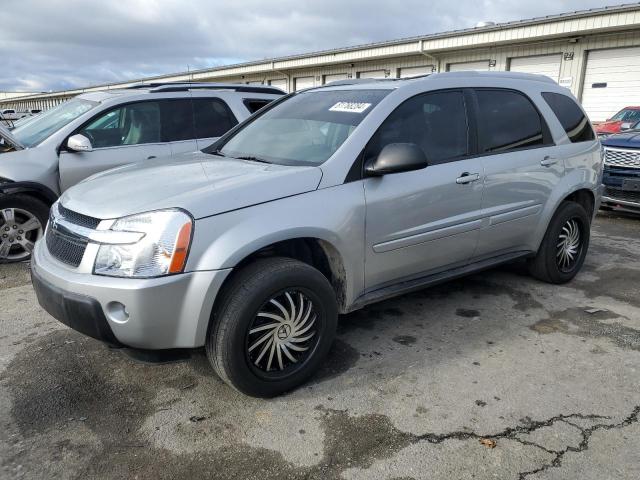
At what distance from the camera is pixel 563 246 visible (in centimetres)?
479

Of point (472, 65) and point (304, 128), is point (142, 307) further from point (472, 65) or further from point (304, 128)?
point (472, 65)

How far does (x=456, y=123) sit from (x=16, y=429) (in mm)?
3307

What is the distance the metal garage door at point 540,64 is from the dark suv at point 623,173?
34.7 feet

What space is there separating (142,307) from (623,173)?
726 centimetres

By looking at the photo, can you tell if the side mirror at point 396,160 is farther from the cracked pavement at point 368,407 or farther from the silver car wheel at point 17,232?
the silver car wheel at point 17,232

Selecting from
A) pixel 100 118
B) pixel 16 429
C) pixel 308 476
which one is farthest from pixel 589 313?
pixel 100 118

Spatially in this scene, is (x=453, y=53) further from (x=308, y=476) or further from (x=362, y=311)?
(x=308, y=476)

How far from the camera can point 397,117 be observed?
3494 millimetres

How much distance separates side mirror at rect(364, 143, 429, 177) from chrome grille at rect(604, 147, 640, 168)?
562 centimetres

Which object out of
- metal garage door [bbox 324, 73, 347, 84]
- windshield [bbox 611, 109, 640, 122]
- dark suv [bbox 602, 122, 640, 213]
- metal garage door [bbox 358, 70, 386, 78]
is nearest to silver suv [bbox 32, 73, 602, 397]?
dark suv [bbox 602, 122, 640, 213]

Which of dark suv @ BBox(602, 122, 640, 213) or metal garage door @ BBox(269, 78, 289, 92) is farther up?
metal garage door @ BBox(269, 78, 289, 92)

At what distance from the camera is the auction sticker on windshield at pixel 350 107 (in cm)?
349

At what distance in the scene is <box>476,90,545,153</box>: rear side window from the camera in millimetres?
4004

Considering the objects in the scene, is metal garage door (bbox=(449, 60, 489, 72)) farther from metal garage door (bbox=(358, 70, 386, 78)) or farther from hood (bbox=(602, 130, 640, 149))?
hood (bbox=(602, 130, 640, 149))
